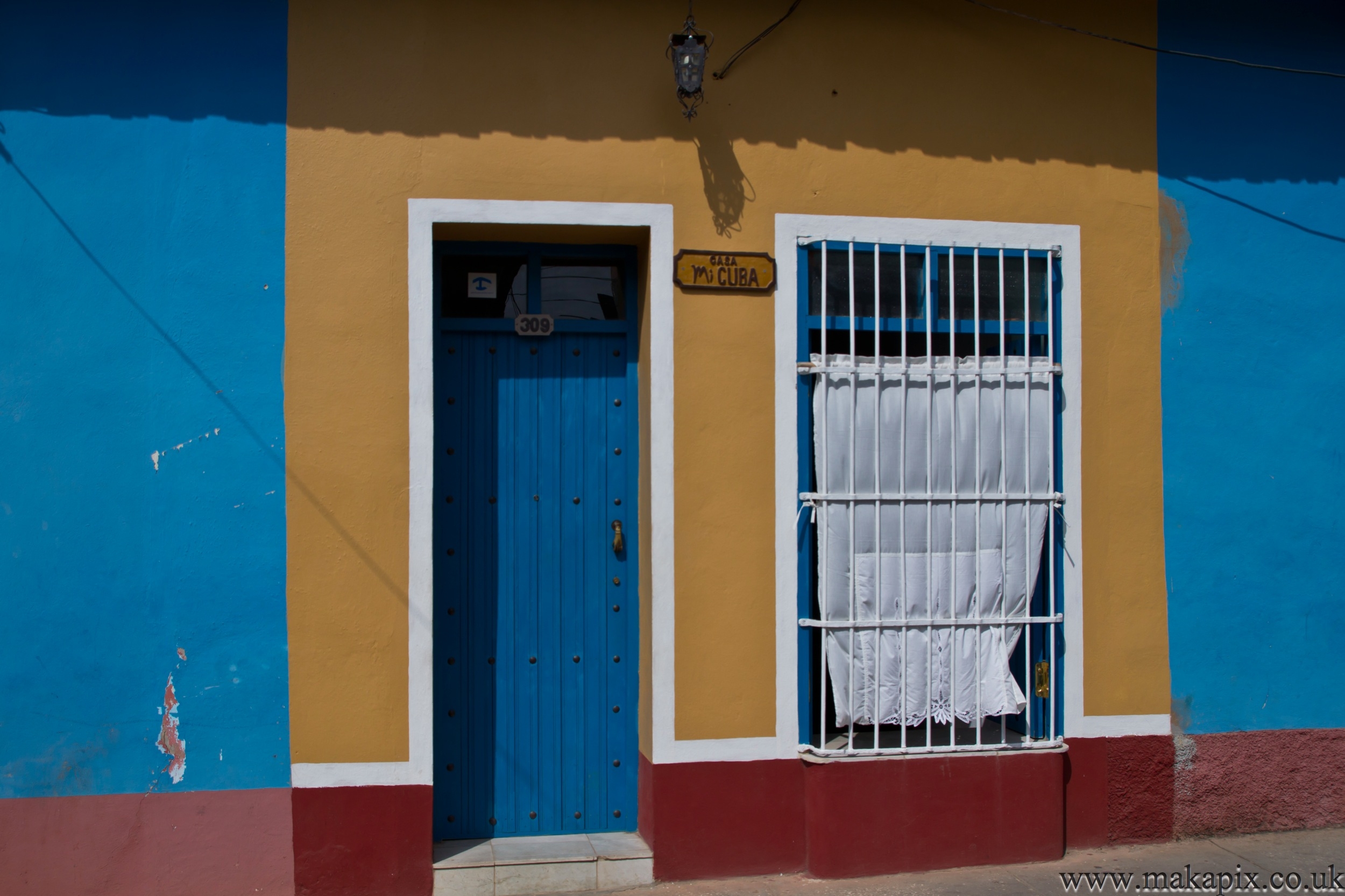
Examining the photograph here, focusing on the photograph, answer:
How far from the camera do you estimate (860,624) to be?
454 centimetres

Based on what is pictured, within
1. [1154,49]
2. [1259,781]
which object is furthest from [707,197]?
[1259,781]

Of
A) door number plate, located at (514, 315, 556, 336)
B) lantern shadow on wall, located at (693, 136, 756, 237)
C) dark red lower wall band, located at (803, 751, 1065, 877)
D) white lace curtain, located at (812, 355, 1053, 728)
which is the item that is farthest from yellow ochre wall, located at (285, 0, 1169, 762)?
door number plate, located at (514, 315, 556, 336)

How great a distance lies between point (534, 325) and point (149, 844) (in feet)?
8.50

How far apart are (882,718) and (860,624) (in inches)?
16.4

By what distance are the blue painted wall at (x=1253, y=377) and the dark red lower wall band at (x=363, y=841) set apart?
3.41 meters

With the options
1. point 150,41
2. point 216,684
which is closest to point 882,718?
point 216,684

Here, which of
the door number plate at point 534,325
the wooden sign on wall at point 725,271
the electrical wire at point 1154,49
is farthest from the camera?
the electrical wire at point 1154,49

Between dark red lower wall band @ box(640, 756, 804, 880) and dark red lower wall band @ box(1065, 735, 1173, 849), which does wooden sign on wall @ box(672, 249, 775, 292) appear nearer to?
dark red lower wall band @ box(640, 756, 804, 880)

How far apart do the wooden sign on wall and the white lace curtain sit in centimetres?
42

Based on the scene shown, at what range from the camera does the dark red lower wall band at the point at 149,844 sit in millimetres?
4109

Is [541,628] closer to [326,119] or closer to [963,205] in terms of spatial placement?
[326,119]

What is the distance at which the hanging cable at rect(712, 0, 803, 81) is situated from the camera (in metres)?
4.58

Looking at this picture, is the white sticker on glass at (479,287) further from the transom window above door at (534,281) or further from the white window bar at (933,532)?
the white window bar at (933,532)

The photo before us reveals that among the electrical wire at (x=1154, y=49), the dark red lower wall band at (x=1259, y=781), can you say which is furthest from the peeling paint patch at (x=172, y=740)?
the electrical wire at (x=1154, y=49)
